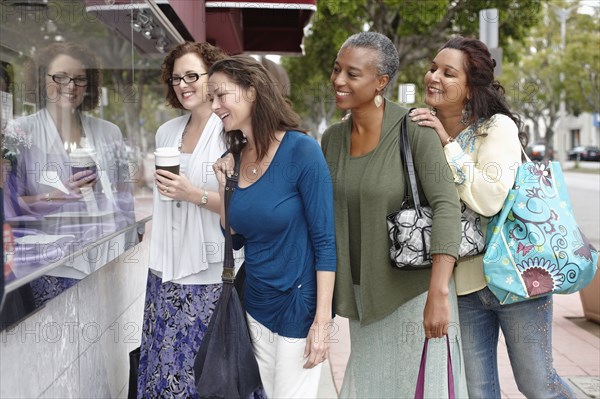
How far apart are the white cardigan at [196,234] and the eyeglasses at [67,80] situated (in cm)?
65

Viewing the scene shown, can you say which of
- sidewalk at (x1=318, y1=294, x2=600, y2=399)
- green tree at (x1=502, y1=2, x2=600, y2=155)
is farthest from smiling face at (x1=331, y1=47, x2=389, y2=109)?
green tree at (x1=502, y1=2, x2=600, y2=155)

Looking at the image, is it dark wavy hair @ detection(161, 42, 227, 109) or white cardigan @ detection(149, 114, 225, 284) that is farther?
dark wavy hair @ detection(161, 42, 227, 109)

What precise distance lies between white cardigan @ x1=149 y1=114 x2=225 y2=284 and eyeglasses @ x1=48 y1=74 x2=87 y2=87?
649 millimetres

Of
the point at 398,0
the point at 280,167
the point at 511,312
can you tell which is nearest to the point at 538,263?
the point at 511,312

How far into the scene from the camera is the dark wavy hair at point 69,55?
2.71 meters

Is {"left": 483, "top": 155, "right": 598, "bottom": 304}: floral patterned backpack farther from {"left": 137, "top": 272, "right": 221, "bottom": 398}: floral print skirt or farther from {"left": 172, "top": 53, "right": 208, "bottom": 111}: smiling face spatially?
{"left": 172, "top": 53, "right": 208, "bottom": 111}: smiling face

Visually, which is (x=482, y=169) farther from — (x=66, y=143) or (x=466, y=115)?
(x=66, y=143)

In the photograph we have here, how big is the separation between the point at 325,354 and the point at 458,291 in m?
0.64

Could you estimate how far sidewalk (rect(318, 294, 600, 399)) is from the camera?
173 inches

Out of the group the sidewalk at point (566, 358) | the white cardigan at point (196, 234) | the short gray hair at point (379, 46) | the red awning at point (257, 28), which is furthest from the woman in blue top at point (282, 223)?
the red awning at point (257, 28)

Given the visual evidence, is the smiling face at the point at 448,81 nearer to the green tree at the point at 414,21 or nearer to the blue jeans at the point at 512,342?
the blue jeans at the point at 512,342

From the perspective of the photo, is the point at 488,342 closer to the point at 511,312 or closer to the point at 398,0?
the point at 511,312

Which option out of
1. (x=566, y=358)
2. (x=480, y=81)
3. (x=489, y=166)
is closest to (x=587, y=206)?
(x=566, y=358)

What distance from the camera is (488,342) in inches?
115
